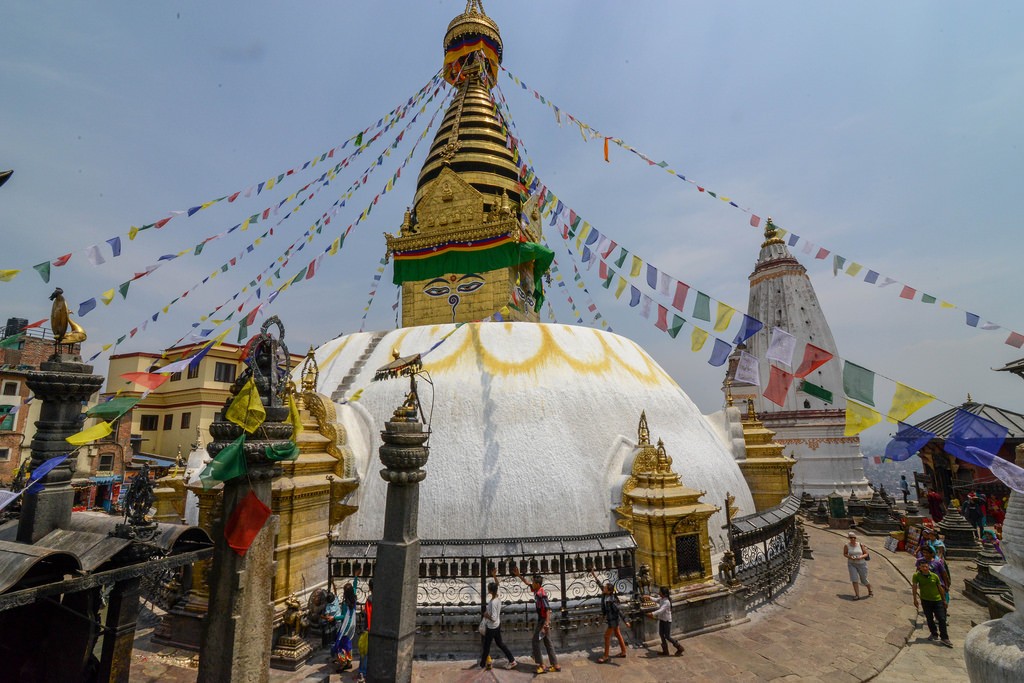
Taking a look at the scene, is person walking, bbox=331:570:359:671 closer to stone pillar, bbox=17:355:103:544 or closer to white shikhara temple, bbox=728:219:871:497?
stone pillar, bbox=17:355:103:544

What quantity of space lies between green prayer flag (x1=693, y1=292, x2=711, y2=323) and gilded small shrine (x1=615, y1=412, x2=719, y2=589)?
310 centimetres

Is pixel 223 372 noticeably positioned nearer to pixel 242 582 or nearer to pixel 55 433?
pixel 55 433

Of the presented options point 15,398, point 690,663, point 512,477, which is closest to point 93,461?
point 15,398

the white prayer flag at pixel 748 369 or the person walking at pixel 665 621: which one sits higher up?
the white prayer flag at pixel 748 369

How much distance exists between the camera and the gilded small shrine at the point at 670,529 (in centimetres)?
780

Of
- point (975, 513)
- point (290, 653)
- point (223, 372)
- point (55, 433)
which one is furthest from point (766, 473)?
point (223, 372)

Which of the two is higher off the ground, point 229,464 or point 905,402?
point 905,402

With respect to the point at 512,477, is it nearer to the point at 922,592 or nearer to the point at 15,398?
the point at 922,592

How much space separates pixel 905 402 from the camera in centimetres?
614

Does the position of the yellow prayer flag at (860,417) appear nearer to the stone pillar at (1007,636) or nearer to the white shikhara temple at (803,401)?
the stone pillar at (1007,636)

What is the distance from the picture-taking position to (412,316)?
51.6 ft

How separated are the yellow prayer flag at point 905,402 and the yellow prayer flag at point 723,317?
2.95 meters

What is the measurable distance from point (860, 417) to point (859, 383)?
50cm

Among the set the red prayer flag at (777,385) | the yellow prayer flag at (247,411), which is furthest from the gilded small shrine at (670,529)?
the yellow prayer flag at (247,411)
